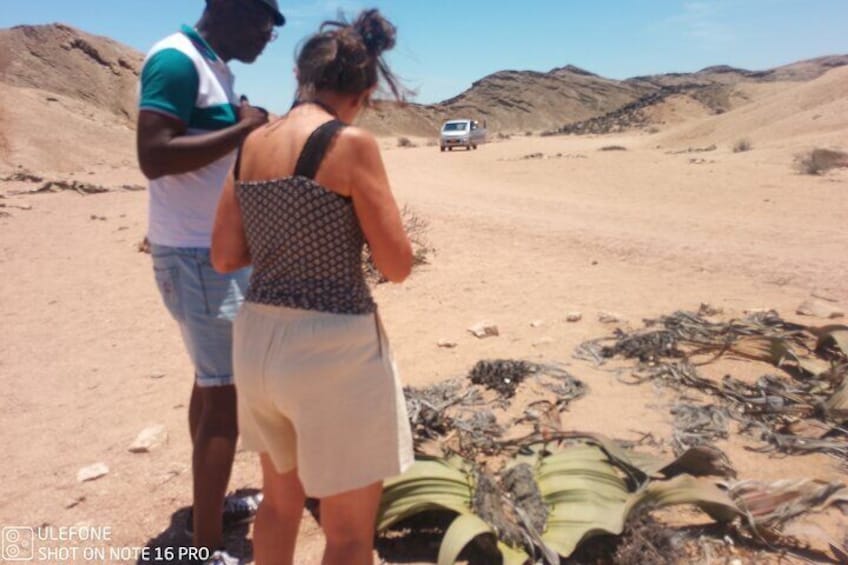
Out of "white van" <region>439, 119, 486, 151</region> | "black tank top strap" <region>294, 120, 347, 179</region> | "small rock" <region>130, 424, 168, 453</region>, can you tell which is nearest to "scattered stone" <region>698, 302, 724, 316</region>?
"small rock" <region>130, 424, 168, 453</region>

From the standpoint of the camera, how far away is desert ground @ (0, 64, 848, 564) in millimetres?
2693

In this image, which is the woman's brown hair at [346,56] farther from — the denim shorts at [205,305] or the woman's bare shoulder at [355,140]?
the denim shorts at [205,305]

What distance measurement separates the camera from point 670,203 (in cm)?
993

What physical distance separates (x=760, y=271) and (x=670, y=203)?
15.3ft

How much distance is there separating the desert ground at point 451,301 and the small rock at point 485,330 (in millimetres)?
47

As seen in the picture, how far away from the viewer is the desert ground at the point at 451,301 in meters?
2.69

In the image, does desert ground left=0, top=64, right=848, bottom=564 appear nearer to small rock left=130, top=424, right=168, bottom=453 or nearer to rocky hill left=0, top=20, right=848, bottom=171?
small rock left=130, top=424, right=168, bottom=453

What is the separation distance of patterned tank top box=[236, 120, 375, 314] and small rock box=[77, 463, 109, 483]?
5.46 ft

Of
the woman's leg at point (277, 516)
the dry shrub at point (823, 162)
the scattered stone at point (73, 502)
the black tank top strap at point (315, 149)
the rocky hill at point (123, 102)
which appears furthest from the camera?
the rocky hill at point (123, 102)

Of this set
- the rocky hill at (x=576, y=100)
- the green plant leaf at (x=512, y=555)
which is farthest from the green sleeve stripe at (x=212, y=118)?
the rocky hill at (x=576, y=100)

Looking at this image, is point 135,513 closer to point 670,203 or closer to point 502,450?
point 502,450

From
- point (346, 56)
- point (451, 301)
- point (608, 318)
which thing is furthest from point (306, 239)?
point (451, 301)

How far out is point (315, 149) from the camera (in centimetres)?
137

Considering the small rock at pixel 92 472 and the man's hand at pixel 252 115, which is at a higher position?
the man's hand at pixel 252 115
